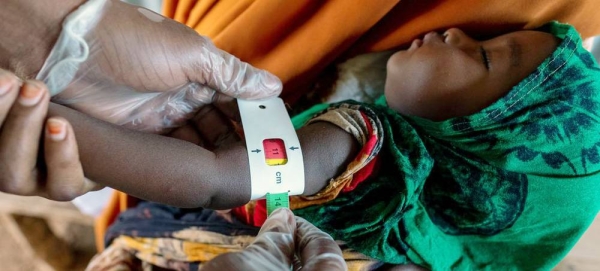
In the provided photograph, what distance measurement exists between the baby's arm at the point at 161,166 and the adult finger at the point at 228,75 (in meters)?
0.11

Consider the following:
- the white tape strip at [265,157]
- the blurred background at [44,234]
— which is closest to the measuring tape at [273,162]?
the white tape strip at [265,157]

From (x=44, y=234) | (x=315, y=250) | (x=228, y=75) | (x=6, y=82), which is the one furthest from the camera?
(x=44, y=234)

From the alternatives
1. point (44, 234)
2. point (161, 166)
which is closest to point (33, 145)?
point (161, 166)

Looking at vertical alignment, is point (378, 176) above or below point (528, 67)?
below

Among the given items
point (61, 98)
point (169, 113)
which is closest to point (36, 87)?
point (61, 98)

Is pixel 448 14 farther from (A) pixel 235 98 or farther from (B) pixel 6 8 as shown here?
(B) pixel 6 8

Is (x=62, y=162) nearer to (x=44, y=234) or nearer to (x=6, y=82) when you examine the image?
(x=6, y=82)

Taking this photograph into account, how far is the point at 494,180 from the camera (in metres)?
0.91

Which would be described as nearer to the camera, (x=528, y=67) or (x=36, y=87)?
(x=36, y=87)

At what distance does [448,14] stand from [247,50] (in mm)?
415

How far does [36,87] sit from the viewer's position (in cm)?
60

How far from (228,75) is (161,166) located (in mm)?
211

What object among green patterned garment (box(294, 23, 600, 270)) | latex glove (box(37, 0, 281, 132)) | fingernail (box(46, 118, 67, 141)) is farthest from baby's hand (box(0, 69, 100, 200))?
green patterned garment (box(294, 23, 600, 270))

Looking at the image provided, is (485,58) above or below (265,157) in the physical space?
above
